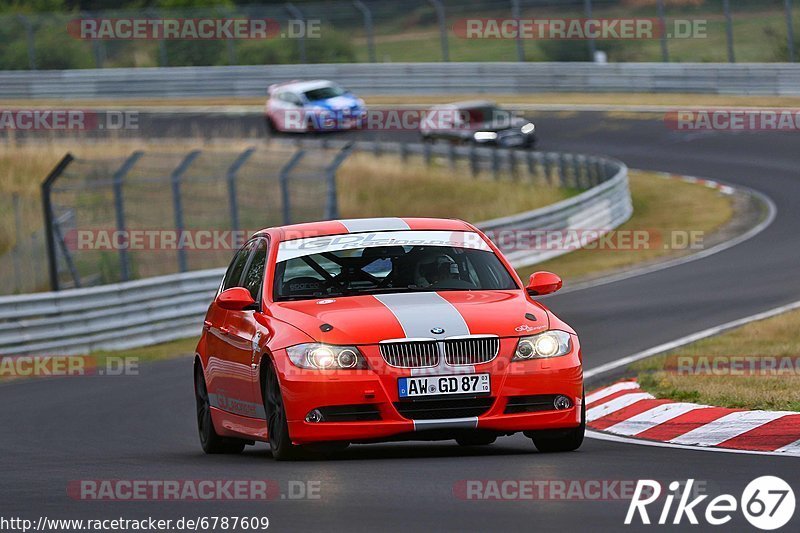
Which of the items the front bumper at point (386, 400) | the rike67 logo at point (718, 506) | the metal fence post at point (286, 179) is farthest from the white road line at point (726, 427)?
the metal fence post at point (286, 179)

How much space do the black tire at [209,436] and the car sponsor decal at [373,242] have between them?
1324mm

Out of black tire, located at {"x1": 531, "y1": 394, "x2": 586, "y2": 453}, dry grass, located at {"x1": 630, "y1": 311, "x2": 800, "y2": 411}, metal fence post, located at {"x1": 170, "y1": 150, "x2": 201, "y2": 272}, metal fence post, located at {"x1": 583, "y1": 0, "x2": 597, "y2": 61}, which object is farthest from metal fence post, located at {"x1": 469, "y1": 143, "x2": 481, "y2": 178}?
black tire, located at {"x1": 531, "y1": 394, "x2": 586, "y2": 453}

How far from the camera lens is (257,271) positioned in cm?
1030

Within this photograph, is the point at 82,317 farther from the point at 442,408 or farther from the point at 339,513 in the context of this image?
the point at 339,513

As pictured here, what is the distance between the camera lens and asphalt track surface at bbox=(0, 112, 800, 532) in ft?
22.6

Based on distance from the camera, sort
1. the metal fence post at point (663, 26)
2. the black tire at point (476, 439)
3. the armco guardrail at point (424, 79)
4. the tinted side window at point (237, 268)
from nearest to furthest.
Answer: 1. the black tire at point (476, 439)
2. the tinted side window at point (237, 268)
3. the armco guardrail at point (424, 79)
4. the metal fence post at point (663, 26)

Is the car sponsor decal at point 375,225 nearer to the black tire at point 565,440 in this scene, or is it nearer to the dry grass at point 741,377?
the black tire at point 565,440

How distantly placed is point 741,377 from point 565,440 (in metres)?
4.02

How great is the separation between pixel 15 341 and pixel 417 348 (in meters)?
11.5

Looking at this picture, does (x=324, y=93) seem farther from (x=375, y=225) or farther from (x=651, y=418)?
(x=375, y=225)

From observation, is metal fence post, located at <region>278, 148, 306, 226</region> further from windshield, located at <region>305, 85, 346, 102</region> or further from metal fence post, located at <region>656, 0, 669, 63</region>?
windshield, located at <region>305, 85, 346, 102</region>

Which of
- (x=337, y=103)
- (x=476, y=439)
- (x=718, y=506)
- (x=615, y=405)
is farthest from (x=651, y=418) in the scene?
(x=337, y=103)

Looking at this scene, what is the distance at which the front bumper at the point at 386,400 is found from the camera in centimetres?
877

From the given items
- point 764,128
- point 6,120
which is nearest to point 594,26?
point 764,128
